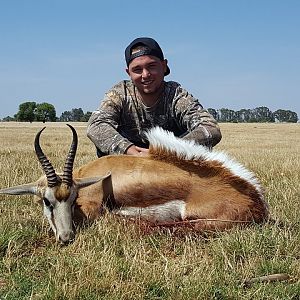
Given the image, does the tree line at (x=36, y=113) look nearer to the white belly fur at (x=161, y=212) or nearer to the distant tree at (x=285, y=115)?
the distant tree at (x=285, y=115)

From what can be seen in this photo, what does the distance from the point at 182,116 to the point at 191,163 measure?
1735 mm

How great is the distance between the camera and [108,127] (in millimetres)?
5863

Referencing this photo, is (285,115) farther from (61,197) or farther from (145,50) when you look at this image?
(61,197)

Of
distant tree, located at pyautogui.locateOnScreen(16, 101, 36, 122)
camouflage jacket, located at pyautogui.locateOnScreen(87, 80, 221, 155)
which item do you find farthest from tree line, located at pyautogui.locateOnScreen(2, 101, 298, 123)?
camouflage jacket, located at pyautogui.locateOnScreen(87, 80, 221, 155)

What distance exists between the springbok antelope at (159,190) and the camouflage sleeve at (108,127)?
623 mm

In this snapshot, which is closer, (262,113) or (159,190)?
(159,190)

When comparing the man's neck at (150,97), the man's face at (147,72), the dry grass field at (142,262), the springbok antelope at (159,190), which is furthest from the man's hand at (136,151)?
the man's neck at (150,97)

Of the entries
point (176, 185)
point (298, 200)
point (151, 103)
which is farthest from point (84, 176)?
point (298, 200)

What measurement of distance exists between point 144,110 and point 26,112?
10856 centimetres

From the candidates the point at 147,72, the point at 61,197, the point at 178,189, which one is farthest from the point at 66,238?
the point at 147,72

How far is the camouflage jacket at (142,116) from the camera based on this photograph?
231 inches

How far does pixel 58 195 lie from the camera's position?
4.52 meters

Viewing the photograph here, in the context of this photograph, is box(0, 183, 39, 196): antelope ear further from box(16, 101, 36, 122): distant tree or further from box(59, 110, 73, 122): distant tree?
box(59, 110, 73, 122): distant tree

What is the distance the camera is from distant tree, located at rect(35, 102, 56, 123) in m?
114
